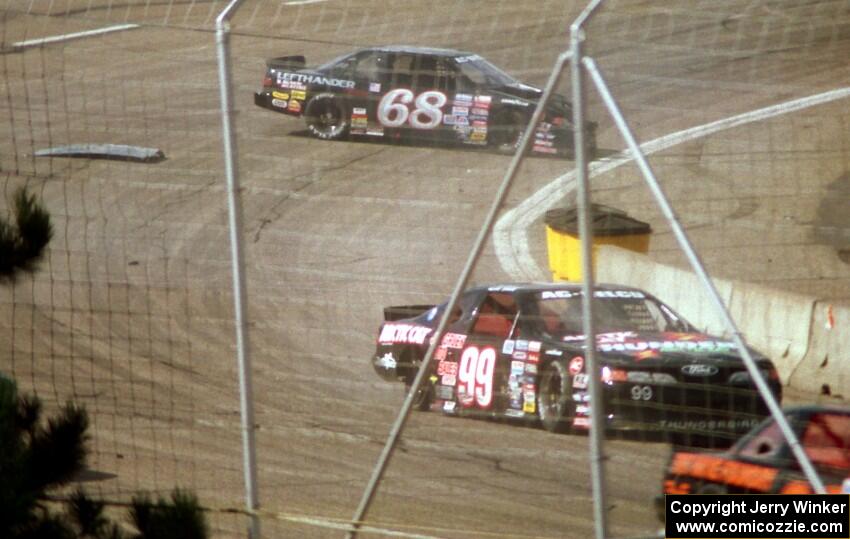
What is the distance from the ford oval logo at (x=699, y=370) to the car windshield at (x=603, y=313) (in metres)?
0.34

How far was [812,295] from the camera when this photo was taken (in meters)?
4.86

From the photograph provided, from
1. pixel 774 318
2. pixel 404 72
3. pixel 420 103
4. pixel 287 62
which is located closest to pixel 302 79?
pixel 404 72

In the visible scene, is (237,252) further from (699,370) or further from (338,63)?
(699,370)

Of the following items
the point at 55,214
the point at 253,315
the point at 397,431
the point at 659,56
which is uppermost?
the point at 659,56

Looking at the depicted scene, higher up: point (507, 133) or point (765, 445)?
point (507, 133)

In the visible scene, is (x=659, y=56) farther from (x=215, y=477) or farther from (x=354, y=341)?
(x=215, y=477)

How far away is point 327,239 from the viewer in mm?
5250

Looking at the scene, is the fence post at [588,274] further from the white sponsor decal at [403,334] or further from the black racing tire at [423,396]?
the white sponsor decal at [403,334]

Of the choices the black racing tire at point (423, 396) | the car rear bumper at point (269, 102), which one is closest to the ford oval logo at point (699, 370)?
the black racing tire at point (423, 396)

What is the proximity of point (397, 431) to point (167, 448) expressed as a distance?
1447mm

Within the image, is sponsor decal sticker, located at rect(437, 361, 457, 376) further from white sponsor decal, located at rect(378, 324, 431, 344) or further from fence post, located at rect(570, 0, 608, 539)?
fence post, located at rect(570, 0, 608, 539)

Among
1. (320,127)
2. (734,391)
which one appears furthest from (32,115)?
(734,391)

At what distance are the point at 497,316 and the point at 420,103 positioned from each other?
1.40 meters

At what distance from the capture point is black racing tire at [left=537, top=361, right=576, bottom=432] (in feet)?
15.5
